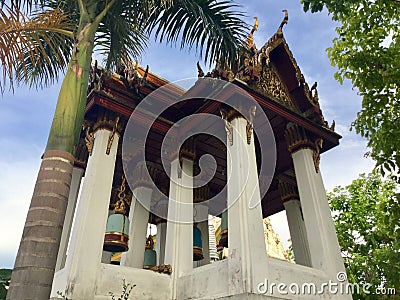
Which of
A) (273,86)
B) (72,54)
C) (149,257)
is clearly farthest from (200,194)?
(72,54)

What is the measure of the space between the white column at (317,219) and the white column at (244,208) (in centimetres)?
164

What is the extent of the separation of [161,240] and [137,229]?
2.28 m

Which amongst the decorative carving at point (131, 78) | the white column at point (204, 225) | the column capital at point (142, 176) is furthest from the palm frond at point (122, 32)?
the white column at point (204, 225)

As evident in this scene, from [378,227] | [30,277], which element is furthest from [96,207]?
[378,227]

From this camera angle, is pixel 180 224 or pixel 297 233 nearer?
pixel 180 224

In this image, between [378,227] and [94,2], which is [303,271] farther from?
[378,227]

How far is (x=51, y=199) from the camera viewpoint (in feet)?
11.4

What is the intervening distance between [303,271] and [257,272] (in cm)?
135

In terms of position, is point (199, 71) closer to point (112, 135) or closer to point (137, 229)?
point (112, 135)

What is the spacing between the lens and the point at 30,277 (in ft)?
10.2

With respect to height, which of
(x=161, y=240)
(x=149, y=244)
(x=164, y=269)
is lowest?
(x=164, y=269)

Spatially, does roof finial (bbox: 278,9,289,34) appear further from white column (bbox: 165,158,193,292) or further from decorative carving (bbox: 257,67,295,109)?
white column (bbox: 165,158,193,292)

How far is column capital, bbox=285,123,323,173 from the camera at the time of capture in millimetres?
8273

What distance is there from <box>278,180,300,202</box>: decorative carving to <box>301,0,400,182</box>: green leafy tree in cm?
324
